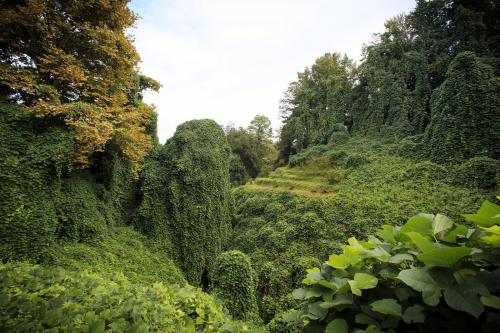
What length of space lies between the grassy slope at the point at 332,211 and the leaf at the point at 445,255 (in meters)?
9.55

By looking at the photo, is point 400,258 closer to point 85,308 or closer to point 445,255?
point 445,255

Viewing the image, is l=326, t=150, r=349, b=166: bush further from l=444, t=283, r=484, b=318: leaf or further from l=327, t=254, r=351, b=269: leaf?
l=444, t=283, r=484, b=318: leaf

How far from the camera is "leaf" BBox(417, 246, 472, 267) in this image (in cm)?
85

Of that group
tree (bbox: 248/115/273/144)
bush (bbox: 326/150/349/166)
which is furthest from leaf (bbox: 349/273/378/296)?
tree (bbox: 248/115/273/144)

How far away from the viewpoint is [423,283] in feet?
2.92

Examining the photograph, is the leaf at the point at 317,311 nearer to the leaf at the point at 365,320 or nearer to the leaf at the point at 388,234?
the leaf at the point at 365,320

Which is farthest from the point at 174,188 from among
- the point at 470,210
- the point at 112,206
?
the point at 470,210

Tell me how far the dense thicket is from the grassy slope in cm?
259

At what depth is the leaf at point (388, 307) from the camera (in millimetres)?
884

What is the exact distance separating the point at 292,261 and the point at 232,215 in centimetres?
492

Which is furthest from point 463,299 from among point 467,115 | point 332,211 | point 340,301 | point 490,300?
point 467,115

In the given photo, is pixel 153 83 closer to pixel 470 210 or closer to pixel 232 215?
pixel 232 215

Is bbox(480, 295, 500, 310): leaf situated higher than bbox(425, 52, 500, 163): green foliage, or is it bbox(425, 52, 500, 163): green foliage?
bbox(425, 52, 500, 163): green foliage

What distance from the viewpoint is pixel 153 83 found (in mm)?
11117
